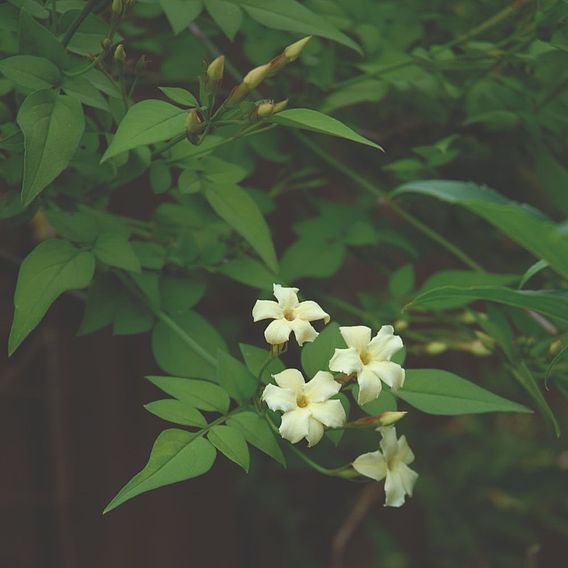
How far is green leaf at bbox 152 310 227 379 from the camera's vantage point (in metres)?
0.89

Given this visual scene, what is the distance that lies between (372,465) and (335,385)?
0.09 m

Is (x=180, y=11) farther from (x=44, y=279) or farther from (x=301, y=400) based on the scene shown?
(x=301, y=400)

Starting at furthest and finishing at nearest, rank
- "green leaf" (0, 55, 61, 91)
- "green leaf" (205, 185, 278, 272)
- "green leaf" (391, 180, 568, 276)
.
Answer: "green leaf" (205, 185, 278, 272) → "green leaf" (0, 55, 61, 91) → "green leaf" (391, 180, 568, 276)

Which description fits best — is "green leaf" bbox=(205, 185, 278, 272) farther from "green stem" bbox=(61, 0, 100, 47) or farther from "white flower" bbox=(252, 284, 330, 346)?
"green stem" bbox=(61, 0, 100, 47)

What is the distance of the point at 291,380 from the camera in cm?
72

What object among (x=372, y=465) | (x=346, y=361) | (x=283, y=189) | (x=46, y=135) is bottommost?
(x=283, y=189)

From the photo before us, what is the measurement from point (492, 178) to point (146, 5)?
1.81 feet

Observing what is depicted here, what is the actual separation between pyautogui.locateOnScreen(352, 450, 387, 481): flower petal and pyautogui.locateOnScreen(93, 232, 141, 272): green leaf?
0.27 m

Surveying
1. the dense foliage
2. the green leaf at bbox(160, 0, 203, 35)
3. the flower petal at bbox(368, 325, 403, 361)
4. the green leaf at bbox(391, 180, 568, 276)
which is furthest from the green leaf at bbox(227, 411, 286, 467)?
the green leaf at bbox(160, 0, 203, 35)

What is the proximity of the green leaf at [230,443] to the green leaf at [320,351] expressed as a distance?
90 millimetres

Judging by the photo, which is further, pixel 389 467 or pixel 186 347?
pixel 186 347

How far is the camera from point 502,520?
1.84 meters

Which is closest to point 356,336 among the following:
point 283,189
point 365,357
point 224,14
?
point 365,357

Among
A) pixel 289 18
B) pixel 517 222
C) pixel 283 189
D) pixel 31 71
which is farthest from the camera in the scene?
pixel 283 189
